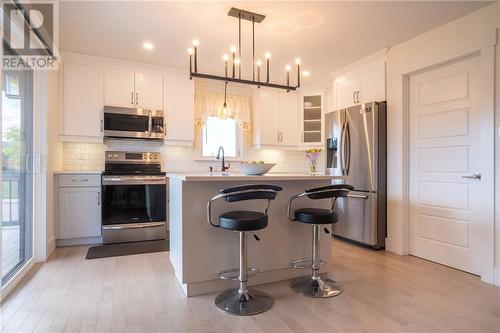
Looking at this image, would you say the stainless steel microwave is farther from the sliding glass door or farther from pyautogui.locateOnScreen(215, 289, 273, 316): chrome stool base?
pyautogui.locateOnScreen(215, 289, 273, 316): chrome stool base

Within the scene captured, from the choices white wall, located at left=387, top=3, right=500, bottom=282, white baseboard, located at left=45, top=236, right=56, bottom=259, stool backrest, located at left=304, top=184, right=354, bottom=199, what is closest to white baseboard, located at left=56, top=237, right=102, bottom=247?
white baseboard, located at left=45, top=236, right=56, bottom=259

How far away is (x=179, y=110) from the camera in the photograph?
4.54 metres

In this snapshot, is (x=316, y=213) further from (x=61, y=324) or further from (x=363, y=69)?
(x=363, y=69)

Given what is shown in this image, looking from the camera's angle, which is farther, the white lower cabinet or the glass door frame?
the white lower cabinet

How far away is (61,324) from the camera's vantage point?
1912 millimetres

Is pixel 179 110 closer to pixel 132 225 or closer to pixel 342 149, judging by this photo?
pixel 132 225

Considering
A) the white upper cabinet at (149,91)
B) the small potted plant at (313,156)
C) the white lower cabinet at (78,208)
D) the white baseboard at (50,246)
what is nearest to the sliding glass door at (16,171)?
the white baseboard at (50,246)

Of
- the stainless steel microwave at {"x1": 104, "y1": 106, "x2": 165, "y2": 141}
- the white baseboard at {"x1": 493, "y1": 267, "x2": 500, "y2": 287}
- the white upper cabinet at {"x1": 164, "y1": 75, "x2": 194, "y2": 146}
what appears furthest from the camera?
the white upper cabinet at {"x1": 164, "y1": 75, "x2": 194, "y2": 146}

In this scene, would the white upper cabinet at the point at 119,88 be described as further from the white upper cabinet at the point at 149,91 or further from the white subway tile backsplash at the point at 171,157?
the white subway tile backsplash at the point at 171,157

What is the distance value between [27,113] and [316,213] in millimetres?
3084

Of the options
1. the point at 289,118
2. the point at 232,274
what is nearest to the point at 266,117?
the point at 289,118

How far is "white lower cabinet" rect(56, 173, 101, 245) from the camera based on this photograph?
12.3 feet

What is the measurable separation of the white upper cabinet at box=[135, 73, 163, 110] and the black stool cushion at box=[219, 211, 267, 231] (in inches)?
112

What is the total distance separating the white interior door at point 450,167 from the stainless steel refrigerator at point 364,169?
342 mm
